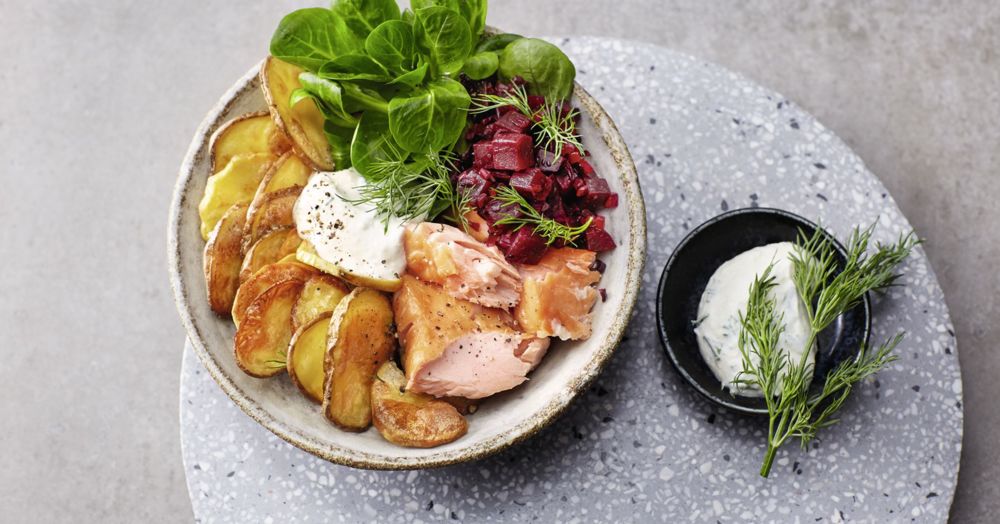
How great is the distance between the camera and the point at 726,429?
7.39ft

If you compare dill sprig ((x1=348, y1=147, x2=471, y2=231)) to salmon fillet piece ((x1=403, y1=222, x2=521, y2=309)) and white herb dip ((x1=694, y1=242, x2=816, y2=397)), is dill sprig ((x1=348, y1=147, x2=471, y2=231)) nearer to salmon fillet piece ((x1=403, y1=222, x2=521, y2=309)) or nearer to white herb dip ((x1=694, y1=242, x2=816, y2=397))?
salmon fillet piece ((x1=403, y1=222, x2=521, y2=309))

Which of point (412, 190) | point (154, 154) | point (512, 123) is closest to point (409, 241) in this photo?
point (412, 190)

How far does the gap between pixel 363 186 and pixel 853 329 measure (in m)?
1.31

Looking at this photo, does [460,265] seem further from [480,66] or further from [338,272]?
[480,66]

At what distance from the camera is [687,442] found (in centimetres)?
225

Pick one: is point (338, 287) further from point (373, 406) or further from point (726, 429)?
point (726, 429)

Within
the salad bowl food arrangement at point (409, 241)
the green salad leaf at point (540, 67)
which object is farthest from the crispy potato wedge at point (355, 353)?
the green salad leaf at point (540, 67)

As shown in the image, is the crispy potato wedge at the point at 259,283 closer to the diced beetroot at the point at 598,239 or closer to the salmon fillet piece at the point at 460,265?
the salmon fillet piece at the point at 460,265

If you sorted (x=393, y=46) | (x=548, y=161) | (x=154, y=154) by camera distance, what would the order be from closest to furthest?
(x=393, y=46)
(x=548, y=161)
(x=154, y=154)

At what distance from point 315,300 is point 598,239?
2.24 feet

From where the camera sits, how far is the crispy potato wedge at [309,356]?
6.30 ft

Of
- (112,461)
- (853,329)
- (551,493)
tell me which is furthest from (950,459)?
(112,461)

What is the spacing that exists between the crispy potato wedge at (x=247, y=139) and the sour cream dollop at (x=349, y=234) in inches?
7.1

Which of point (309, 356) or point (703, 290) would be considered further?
point (703, 290)
